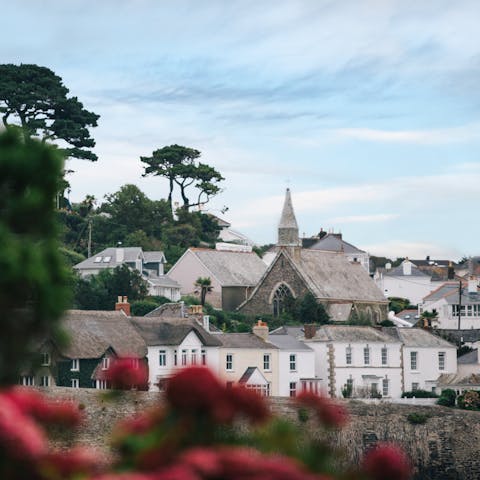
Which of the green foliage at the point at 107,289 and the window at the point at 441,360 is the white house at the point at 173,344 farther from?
the window at the point at 441,360

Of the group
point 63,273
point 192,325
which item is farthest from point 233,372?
point 63,273

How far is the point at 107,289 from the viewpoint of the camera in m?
71.7

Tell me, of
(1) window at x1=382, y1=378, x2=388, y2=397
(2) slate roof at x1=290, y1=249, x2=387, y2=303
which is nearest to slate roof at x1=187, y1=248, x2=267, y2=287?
(2) slate roof at x1=290, y1=249, x2=387, y2=303

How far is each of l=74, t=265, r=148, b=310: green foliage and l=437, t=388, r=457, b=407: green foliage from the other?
1805 cm

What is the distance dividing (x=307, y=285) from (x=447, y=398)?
65.9 feet

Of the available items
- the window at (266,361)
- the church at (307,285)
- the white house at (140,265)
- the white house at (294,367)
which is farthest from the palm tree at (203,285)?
the window at (266,361)

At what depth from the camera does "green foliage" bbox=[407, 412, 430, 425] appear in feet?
169

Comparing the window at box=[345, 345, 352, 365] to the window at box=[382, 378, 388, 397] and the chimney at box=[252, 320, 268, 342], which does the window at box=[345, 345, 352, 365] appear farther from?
the chimney at box=[252, 320, 268, 342]

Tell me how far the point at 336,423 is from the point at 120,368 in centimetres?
114

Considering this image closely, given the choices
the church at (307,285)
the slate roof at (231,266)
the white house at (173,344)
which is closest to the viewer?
the white house at (173,344)

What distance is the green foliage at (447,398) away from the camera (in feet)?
191

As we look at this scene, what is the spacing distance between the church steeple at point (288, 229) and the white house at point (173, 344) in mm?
22471

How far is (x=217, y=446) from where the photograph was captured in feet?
22.6

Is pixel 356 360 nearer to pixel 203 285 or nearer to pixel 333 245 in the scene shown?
pixel 203 285
